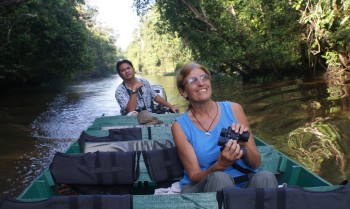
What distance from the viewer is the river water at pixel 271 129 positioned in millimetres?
5406

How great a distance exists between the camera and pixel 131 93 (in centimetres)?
530

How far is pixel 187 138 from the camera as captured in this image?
8.26 ft

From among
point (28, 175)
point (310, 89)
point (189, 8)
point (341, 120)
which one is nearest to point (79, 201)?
point (28, 175)

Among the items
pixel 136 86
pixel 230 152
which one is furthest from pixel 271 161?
pixel 136 86

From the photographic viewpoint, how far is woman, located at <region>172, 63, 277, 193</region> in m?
2.43

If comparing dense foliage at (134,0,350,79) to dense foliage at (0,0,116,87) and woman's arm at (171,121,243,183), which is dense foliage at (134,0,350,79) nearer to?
dense foliage at (0,0,116,87)

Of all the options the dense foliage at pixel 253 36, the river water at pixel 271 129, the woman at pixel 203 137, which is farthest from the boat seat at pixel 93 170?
the dense foliage at pixel 253 36

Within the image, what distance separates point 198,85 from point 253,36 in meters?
12.7

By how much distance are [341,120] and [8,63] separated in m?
16.3

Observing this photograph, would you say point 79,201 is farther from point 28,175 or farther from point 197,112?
point 28,175

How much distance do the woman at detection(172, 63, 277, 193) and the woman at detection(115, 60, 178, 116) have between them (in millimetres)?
2672

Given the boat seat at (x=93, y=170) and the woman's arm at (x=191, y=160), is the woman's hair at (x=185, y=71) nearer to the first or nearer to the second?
the woman's arm at (x=191, y=160)

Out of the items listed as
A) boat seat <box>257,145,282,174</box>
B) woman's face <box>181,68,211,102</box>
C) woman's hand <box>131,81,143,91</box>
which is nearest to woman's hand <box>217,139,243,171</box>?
woman's face <box>181,68,211,102</box>

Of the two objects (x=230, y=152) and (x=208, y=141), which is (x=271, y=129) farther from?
(x=230, y=152)
